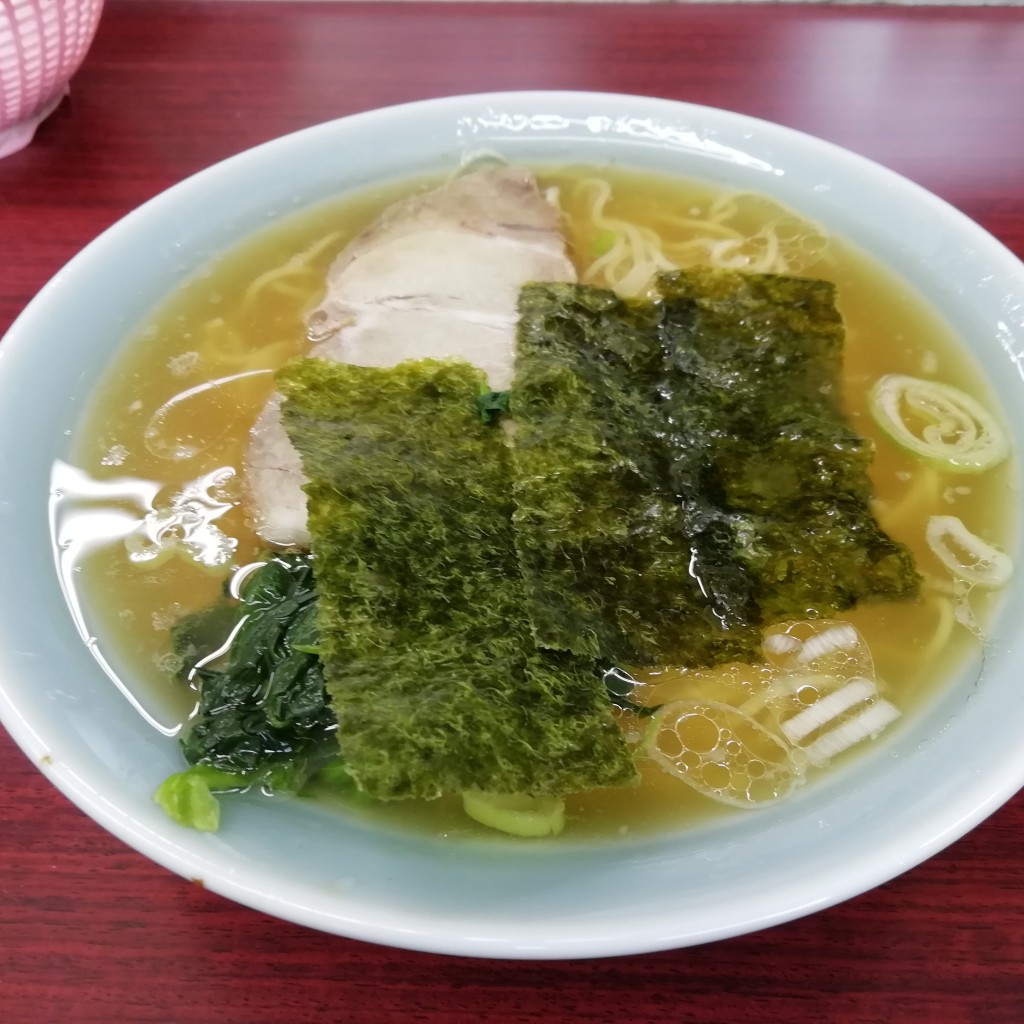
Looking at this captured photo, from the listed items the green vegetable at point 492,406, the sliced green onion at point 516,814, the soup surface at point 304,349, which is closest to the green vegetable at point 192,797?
the soup surface at point 304,349

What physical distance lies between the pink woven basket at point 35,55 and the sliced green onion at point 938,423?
225cm

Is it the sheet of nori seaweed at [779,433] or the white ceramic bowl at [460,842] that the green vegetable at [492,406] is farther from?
the white ceramic bowl at [460,842]

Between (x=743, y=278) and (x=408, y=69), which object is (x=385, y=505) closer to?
(x=743, y=278)

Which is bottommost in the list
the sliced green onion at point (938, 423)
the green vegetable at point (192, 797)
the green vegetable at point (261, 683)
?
the green vegetable at point (261, 683)

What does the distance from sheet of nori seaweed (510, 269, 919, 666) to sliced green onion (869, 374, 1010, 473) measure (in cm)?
12

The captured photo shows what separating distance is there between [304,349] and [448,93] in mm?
1279

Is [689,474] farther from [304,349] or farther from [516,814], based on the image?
[304,349]

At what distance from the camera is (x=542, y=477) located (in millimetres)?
1442

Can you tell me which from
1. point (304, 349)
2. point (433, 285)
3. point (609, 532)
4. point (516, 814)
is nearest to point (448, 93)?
point (433, 285)

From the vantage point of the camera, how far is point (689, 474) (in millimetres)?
1581

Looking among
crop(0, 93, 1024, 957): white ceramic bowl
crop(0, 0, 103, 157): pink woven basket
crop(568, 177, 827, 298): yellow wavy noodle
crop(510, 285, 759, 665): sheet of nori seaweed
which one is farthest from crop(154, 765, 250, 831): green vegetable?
crop(0, 0, 103, 157): pink woven basket

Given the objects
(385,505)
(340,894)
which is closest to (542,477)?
(385,505)

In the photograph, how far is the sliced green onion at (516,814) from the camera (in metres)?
1.25

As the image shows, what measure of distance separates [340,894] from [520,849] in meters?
0.29
